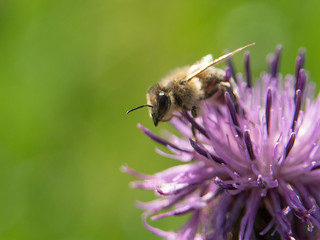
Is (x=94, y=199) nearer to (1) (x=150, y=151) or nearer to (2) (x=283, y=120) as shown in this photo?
(1) (x=150, y=151)

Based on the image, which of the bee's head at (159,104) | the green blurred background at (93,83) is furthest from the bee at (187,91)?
the green blurred background at (93,83)

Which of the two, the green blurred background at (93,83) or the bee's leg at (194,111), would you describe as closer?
the bee's leg at (194,111)

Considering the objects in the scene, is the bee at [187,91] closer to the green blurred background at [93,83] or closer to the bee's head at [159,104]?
the bee's head at [159,104]

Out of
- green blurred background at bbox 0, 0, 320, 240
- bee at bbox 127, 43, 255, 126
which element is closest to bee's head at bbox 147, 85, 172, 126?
bee at bbox 127, 43, 255, 126

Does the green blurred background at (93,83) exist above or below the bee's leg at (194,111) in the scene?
above

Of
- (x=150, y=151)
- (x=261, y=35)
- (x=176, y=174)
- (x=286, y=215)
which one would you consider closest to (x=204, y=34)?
(x=261, y=35)

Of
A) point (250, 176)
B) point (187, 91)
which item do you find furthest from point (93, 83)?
point (250, 176)

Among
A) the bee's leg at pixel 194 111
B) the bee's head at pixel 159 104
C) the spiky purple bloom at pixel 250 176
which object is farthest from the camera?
the bee's leg at pixel 194 111
